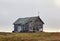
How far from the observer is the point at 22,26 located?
208ft

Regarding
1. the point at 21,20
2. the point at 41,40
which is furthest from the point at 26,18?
the point at 41,40

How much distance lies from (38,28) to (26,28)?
330cm

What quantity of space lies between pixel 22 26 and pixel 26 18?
2605mm

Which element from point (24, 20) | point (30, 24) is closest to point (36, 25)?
point (30, 24)

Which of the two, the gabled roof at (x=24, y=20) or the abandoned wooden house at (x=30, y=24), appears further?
the gabled roof at (x=24, y=20)

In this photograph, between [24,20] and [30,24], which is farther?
[24,20]

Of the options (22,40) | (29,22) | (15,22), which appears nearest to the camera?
(22,40)

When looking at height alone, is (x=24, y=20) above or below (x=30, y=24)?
above

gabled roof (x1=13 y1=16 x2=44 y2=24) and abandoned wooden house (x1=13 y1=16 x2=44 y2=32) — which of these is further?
gabled roof (x1=13 y1=16 x2=44 y2=24)

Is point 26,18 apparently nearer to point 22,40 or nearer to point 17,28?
point 17,28

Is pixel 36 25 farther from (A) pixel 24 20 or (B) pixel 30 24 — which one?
(A) pixel 24 20

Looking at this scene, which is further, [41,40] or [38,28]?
[38,28]

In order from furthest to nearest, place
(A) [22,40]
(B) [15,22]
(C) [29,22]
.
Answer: (B) [15,22] → (C) [29,22] → (A) [22,40]

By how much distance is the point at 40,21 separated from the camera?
6369 centimetres
